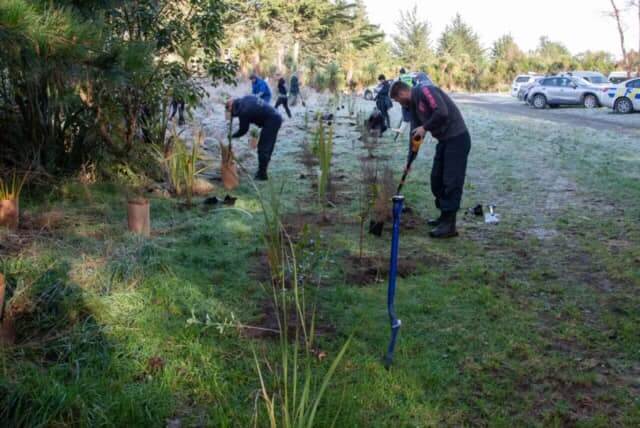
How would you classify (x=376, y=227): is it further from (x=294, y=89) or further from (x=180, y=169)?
(x=294, y=89)

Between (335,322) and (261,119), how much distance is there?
17.7 ft

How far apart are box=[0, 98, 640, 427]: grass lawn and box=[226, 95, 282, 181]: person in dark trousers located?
2.44 meters

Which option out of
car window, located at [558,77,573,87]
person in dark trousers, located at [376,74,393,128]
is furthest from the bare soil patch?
car window, located at [558,77,573,87]

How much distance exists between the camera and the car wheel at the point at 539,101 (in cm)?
2527

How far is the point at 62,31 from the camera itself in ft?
10.4

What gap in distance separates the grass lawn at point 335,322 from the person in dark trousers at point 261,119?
2.44 m

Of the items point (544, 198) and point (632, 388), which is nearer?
point (632, 388)

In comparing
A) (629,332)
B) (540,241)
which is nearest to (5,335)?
(629,332)

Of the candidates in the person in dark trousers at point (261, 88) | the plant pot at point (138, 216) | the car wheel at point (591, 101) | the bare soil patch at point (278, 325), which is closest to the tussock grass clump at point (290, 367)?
the bare soil patch at point (278, 325)

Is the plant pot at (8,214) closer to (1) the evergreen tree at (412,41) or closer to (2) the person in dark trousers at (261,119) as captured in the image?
(2) the person in dark trousers at (261,119)

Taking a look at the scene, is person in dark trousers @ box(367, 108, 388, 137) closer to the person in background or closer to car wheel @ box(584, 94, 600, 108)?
the person in background

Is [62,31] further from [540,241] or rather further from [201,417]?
[540,241]

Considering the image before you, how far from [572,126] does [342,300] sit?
14.4 meters

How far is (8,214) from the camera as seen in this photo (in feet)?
17.0
